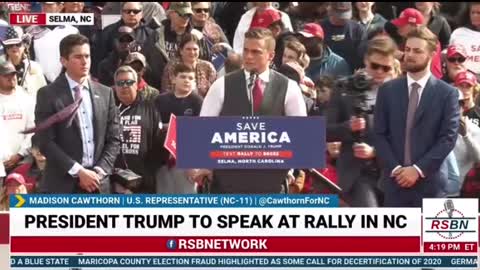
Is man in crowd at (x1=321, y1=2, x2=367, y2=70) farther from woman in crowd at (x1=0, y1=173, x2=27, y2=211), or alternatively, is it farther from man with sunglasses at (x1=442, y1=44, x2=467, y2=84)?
woman in crowd at (x1=0, y1=173, x2=27, y2=211)

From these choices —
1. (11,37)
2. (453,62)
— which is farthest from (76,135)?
(453,62)

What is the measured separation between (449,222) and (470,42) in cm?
152

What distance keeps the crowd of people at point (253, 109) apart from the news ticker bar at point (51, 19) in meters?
0.31

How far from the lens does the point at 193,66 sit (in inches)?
480

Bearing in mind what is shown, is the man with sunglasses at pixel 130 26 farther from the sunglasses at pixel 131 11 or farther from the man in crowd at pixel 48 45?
the man in crowd at pixel 48 45

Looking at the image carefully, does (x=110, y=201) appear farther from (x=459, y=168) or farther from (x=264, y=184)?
(x=459, y=168)

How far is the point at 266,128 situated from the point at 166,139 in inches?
28.3

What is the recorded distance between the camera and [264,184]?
11766mm

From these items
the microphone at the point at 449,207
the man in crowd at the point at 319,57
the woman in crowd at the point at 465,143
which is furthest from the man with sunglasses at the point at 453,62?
the microphone at the point at 449,207

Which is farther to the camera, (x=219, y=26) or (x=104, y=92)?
(x=219, y=26)

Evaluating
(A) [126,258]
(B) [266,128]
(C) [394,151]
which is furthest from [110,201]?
(C) [394,151]

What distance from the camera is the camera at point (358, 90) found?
11.8 metres

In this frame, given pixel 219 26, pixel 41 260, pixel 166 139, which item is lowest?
pixel 41 260

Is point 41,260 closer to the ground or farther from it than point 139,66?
closer to the ground
